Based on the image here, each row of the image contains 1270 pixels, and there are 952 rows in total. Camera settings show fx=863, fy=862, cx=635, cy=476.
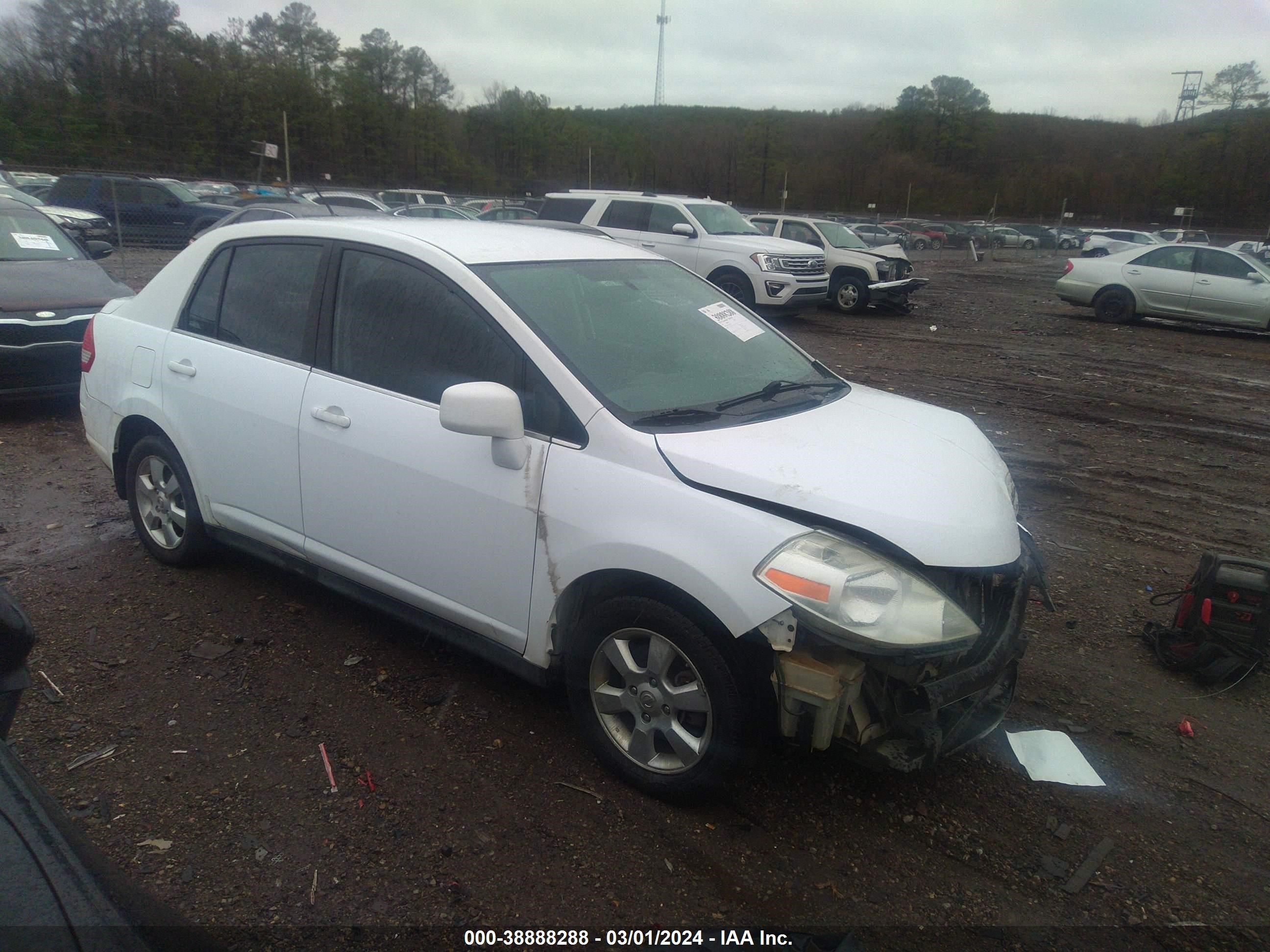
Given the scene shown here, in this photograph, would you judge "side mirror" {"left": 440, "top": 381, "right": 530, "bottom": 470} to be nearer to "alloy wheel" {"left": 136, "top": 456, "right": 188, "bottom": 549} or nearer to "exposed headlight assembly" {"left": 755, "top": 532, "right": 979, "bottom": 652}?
"exposed headlight assembly" {"left": 755, "top": 532, "right": 979, "bottom": 652}

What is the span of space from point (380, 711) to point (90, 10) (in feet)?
123

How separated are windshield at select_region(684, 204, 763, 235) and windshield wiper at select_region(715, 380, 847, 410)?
36.3ft

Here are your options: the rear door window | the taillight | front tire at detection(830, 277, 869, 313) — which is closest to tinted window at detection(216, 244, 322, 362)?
the rear door window

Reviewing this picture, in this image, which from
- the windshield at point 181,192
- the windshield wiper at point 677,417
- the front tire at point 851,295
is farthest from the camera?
the windshield at point 181,192

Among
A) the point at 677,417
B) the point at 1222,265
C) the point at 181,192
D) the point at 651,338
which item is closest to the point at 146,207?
the point at 181,192

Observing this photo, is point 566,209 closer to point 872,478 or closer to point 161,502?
point 161,502

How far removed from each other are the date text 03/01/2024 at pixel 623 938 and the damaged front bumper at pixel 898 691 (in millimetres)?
547

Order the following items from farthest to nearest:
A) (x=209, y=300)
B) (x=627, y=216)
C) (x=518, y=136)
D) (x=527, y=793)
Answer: (x=518, y=136), (x=627, y=216), (x=209, y=300), (x=527, y=793)

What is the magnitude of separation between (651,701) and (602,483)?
0.72 meters

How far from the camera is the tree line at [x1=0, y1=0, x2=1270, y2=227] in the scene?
25.3 meters

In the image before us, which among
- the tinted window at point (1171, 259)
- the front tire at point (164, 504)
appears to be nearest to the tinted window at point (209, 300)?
the front tire at point (164, 504)

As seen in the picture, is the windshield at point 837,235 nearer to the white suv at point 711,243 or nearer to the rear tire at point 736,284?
the white suv at point 711,243

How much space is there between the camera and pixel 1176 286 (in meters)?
16.2

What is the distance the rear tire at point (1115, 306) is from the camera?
55.1 feet
